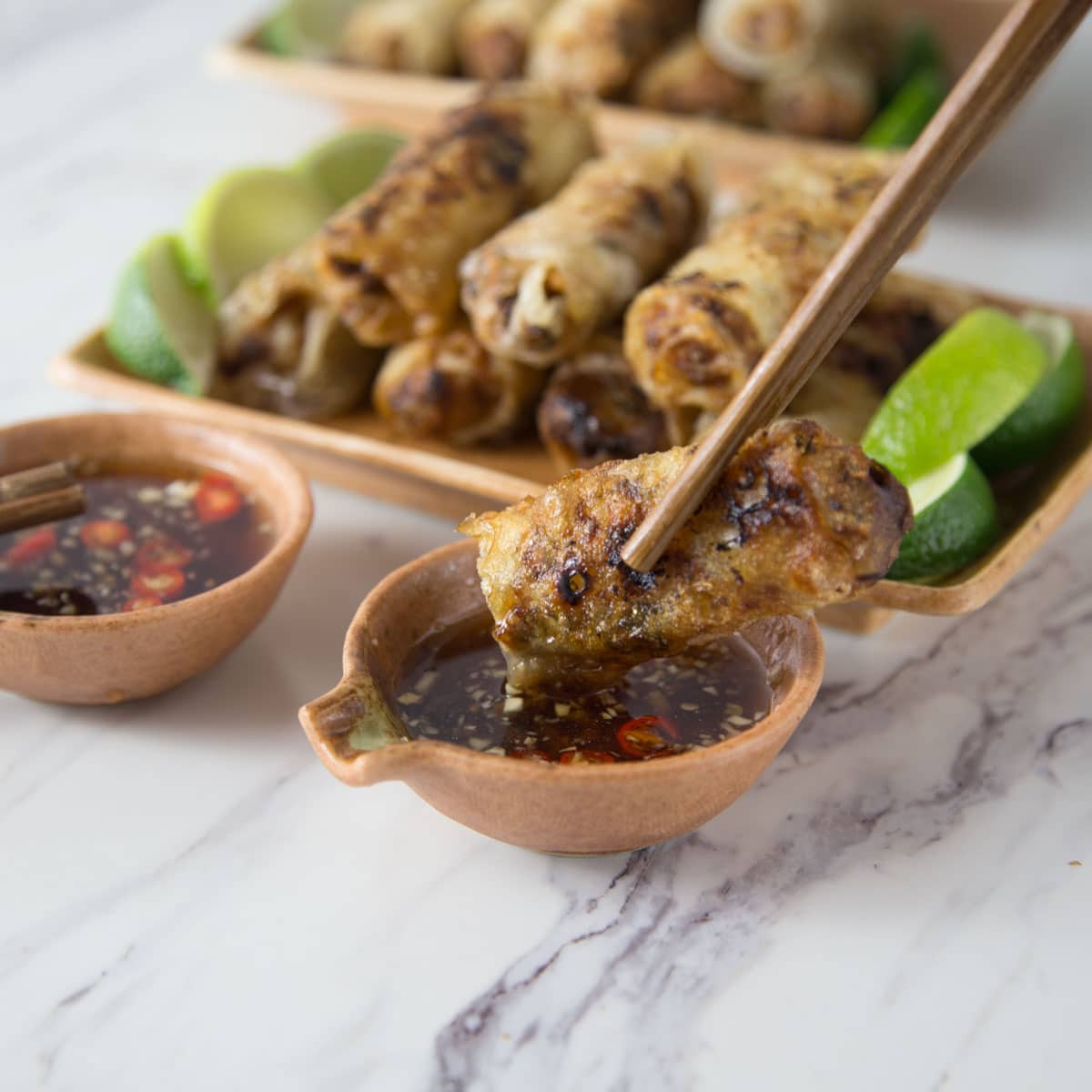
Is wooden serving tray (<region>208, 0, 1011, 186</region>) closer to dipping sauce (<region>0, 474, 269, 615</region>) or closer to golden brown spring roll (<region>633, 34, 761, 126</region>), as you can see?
golden brown spring roll (<region>633, 34, 761, 126</region>)

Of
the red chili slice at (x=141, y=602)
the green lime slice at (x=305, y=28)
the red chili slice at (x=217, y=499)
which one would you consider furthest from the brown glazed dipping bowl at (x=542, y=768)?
the green lime slice at (x=305, y=28)

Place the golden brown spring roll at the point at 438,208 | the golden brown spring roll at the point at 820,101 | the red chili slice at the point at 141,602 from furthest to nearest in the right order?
the golden brown spring roll at the point at 820,101 → the golden brown spring roll at the point at 438,208 → the red chili slice at the point at 141,602

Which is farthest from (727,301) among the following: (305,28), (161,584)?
(305,28)

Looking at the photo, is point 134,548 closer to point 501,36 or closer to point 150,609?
point 150,609

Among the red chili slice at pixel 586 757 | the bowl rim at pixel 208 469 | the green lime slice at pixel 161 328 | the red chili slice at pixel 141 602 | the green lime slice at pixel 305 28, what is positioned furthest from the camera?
the green lime slice at pixel 305 28

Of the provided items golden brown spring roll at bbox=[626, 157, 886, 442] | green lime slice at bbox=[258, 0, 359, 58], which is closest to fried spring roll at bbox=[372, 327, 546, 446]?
golden brown spring roll at bbox=[626, 157, 886, 442]

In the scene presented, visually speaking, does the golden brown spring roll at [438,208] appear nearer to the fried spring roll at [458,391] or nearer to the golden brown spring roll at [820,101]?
the fried spring roll at [458,391]
